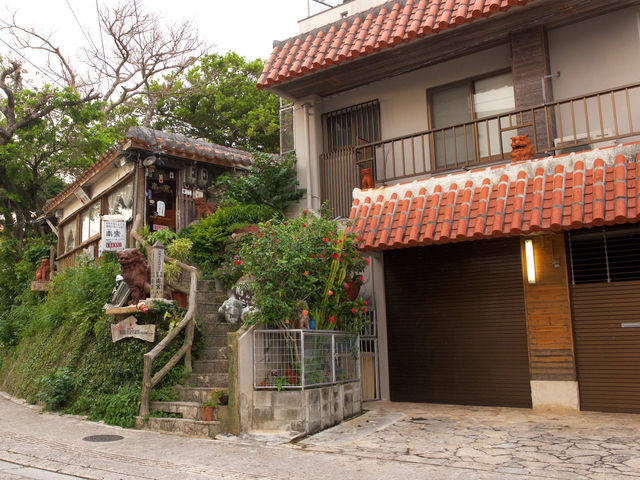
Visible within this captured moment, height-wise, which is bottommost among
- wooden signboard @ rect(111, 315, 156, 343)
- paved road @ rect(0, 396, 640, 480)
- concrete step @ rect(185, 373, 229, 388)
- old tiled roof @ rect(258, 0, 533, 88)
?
paved road @ rect(0, 396, 640, 480)

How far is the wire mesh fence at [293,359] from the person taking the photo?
8.52 meters

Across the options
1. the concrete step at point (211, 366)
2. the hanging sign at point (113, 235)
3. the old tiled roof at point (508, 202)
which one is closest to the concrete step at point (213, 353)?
the concrete step at point (211, 366)

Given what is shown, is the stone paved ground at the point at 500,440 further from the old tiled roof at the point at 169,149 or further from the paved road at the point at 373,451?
the old tiled roof at the point at 169,149

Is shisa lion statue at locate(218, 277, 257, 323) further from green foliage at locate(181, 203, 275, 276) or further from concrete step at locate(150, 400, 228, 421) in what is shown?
concrete step at locate(150, 400, 228, 421)

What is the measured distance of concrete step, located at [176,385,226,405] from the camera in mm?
9309

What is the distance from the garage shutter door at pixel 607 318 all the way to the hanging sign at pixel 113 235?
10.2 m

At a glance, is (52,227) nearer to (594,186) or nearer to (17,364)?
(17,364)

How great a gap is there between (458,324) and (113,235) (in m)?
8.46

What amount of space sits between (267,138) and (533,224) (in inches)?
809

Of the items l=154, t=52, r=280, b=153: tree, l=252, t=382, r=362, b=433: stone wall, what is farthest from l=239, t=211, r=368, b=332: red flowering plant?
l=154, t=52, r=280, b=153: tree

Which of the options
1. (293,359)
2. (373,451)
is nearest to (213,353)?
(293,359)

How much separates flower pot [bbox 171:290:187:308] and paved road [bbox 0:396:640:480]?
10.3 ft

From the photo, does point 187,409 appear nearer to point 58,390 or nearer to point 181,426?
point 181,426

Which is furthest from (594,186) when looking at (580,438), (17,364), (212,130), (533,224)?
(212,130)
